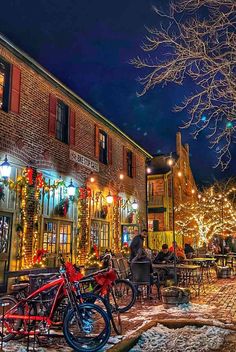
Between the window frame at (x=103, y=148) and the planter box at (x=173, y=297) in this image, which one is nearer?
the planter box at (x=173, y=297)

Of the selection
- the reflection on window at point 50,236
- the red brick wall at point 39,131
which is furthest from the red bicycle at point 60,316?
the reflection on window at point 50,236

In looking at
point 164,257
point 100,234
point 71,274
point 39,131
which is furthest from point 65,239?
point 71,274

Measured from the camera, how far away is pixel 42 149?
36.8ft

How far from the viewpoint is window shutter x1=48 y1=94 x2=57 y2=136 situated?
1175 cm

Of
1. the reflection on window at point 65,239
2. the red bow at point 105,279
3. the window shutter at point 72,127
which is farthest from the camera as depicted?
the window shutter at point 72,127

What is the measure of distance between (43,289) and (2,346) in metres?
0.97

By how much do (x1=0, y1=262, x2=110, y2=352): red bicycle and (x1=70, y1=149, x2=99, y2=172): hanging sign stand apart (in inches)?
307

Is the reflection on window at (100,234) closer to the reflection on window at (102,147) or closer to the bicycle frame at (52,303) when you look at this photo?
the reflection on window at (102,147)

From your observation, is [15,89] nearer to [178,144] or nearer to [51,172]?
[51,172]

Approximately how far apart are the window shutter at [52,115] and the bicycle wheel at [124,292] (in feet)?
19.1

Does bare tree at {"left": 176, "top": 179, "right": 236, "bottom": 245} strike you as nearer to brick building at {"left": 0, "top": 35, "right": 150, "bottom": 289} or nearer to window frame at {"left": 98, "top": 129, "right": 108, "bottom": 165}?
brick building at {"left": 0, "top": 35, "right": 150, "bottom": 289}

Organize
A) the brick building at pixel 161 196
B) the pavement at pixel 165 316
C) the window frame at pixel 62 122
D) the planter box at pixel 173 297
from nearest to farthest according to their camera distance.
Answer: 1. the pavement at pixel 165 316
2. the planter box at pixel 173 297
3. the window frame at pixel 62 122
4. the brick building at pixel 161 196

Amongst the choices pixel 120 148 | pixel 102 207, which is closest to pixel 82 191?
pixel 102 207

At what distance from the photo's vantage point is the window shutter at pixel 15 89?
10.1 meters
